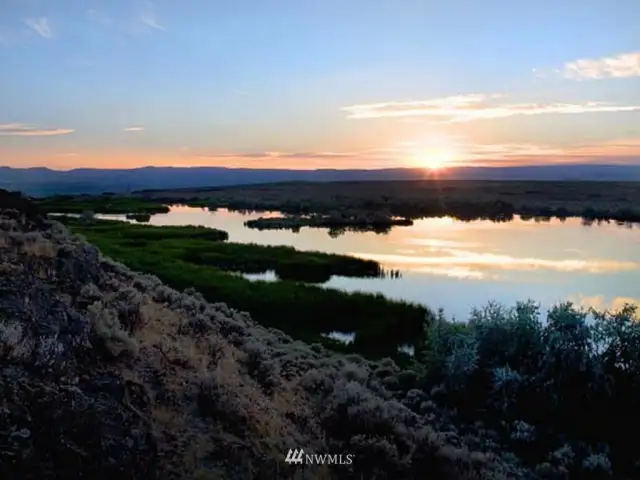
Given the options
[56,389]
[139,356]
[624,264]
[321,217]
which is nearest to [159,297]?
[139,356]

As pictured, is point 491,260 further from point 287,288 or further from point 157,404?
point 157,404

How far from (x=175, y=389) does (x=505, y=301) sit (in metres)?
19.7

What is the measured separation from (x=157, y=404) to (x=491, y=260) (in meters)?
31.7

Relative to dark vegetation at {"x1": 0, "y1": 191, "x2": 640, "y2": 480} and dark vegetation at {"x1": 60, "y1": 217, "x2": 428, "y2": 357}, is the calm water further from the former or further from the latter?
dark vegetation at {"x1": 0, "y1": 191, "x2": 640, "y2": 480}

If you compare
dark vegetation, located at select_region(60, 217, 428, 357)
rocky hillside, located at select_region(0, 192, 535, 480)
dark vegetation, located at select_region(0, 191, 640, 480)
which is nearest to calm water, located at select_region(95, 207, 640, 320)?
dark vegetation, located at select_region(60, 217, 428, 357)

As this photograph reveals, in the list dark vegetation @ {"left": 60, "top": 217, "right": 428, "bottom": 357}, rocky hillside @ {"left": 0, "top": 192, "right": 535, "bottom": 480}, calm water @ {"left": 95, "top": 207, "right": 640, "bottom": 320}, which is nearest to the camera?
rocky hillside @ {"left": 0, "top": 192, "right": 535, "bottom": 480}

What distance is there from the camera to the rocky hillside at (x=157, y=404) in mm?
5844

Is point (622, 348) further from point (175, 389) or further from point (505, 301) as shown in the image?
point (505, 301)

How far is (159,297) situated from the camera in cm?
1402

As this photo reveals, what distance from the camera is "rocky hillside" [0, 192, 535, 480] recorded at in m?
5.84

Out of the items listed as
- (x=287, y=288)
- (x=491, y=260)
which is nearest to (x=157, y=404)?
(x=287, y=288)

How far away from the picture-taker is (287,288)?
80.2 feet

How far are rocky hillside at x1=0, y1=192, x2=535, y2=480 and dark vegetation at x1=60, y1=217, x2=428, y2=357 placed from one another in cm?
801

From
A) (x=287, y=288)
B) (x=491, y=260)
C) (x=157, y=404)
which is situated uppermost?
(x=157, y=404)
